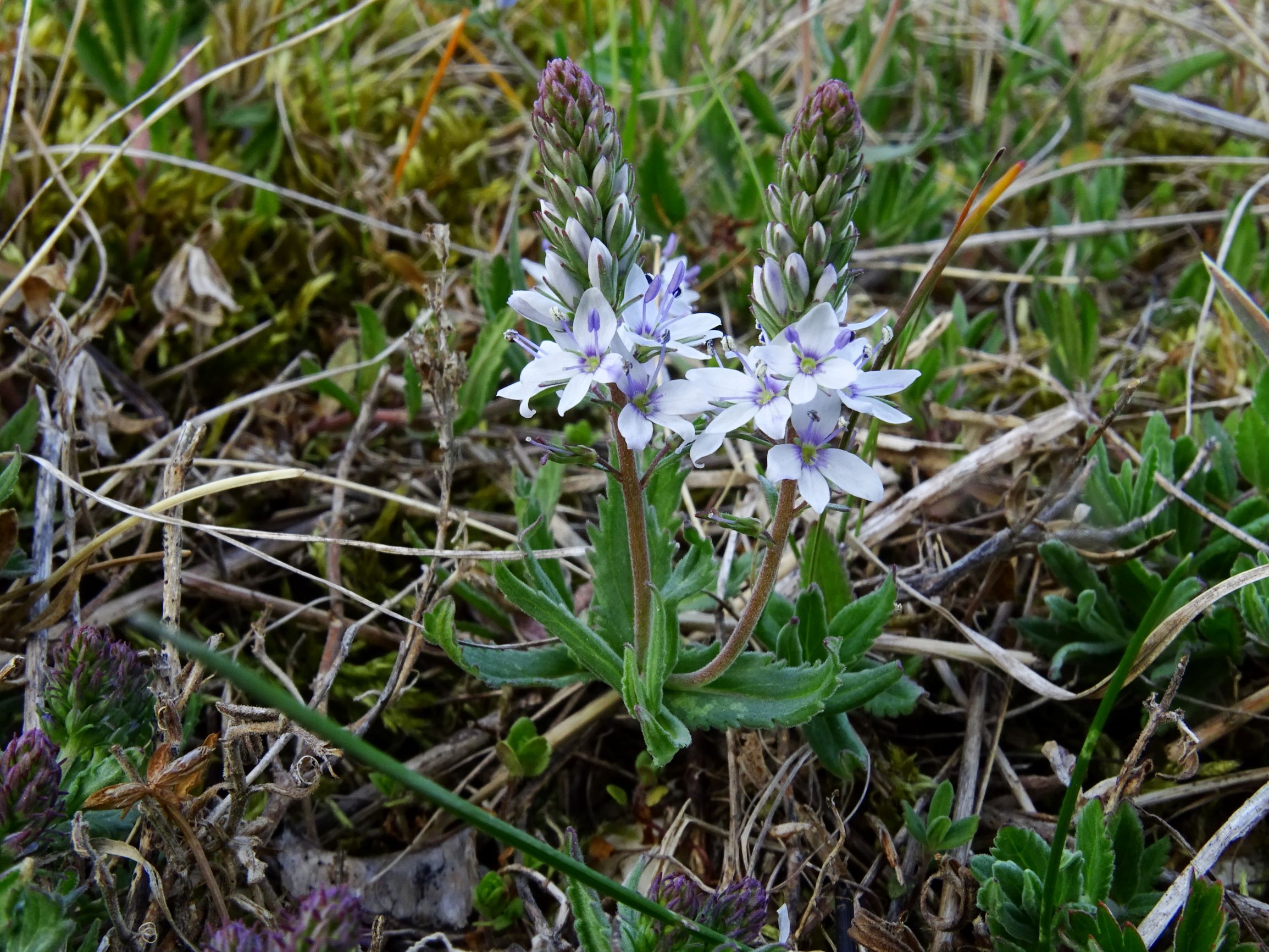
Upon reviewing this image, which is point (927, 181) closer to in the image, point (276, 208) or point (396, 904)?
point (276, 208)

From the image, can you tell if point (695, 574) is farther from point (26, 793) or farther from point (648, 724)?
point (26, 793)

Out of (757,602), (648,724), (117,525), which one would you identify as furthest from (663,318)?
(117,525)

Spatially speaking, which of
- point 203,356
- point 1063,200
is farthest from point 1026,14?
point 203,356

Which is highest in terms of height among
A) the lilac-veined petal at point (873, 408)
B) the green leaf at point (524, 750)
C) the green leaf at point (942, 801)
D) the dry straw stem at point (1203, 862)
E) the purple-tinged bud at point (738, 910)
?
the lilac-veined petal at point (873, 408)

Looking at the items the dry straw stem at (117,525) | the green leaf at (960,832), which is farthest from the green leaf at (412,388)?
the green leaf at (960,832)

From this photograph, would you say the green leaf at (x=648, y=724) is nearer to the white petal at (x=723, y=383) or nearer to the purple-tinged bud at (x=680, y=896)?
the purple-tinged bud at (x=680, y=896)

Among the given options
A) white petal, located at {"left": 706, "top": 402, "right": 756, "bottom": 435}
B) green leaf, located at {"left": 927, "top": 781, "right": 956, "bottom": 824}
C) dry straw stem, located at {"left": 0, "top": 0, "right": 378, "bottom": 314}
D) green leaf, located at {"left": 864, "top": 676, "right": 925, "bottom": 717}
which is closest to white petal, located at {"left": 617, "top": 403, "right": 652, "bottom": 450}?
white petal, located at {"left": 706, "top": 402, "right": 756, "bottom": 435}
